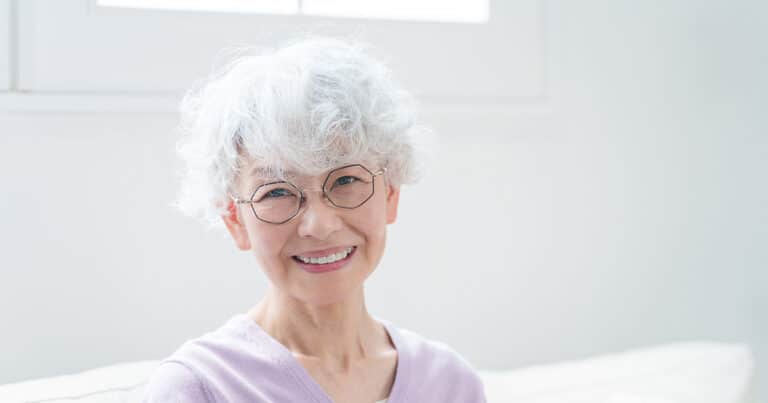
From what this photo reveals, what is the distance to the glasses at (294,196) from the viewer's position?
1310 millimetres

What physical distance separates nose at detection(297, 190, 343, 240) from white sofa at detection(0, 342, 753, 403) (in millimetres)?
497

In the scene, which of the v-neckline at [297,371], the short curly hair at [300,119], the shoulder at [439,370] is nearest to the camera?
the short curly hair at [300,119]

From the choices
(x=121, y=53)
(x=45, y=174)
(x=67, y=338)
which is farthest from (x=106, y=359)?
(x=121, y=53)

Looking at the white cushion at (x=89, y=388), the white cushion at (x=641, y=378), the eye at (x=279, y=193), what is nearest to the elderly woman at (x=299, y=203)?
the eye at (x=279, y=193)

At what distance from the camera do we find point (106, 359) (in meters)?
1.94

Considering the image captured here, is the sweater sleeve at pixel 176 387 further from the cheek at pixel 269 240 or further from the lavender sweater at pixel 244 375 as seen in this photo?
the cheek at pixel 269 240

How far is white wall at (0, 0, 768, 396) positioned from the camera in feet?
6.19

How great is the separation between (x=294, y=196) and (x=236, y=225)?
0.44ft

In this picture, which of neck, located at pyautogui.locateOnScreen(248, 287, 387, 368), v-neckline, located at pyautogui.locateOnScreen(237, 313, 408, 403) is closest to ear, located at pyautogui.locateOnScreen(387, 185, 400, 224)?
neck, located at pyautogui.locateOnScreen(248, 287, 387, 368)

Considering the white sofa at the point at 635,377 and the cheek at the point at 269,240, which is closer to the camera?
the cheek at the point at 269,240

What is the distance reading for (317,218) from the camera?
1.30 meters

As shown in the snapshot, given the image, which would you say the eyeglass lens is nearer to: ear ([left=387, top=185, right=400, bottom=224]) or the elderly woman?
the elderly woman

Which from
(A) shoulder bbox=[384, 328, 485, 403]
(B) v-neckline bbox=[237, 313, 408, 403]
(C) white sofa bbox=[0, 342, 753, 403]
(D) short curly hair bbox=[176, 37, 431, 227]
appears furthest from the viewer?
(C) white sofa bbox=[0, 342, 753, 403]

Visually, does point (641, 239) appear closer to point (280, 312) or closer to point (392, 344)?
point (392, 344)
